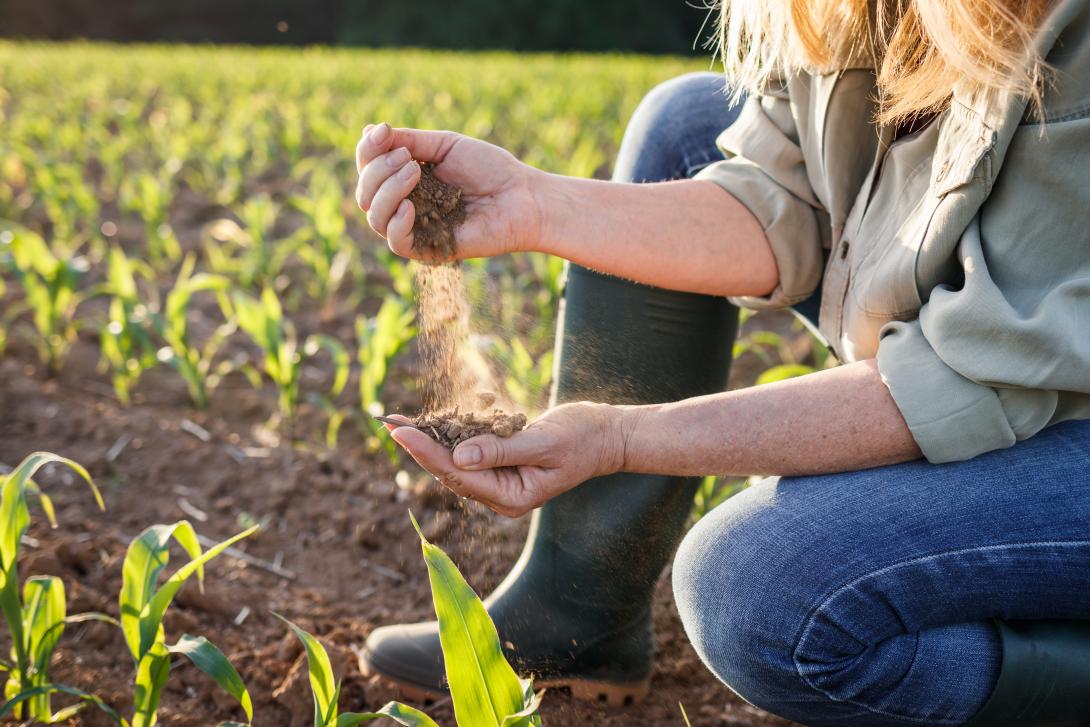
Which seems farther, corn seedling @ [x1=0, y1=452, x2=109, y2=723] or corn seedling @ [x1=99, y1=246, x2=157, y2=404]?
corn seedling @ [x1=99, y1=246, x2=157, y2=404]

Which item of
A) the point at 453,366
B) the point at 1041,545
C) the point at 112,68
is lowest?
the point at 112,68

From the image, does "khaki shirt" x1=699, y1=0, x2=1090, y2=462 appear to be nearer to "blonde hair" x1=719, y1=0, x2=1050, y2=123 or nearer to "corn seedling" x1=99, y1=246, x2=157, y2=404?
"blonde hair" x1=719, y1=0, x2=1050, y2=123

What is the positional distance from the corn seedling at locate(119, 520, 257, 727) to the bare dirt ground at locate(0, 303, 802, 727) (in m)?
0.25

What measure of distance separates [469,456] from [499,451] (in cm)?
4

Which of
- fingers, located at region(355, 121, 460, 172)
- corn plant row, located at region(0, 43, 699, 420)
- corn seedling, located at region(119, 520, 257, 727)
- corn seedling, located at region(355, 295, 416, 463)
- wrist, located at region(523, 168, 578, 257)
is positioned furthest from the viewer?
corn plant row, located at region(0, 43, 699, 420)

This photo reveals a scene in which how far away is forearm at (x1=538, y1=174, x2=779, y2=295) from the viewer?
63.7 inches

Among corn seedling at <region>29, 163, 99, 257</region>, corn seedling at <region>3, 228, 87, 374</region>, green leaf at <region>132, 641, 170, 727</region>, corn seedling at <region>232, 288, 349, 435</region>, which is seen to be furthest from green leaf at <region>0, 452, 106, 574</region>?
corn seedling at <region>29, 163, 99, 257</region>

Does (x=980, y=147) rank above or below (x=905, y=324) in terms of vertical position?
above

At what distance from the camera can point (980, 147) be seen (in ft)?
4.07

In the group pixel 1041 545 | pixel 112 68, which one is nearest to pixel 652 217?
pixel 1041 545

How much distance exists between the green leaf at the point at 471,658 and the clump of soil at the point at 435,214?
0.54 meters

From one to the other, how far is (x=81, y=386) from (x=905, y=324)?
253 centimetres

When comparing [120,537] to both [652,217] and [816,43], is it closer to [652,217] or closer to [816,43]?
[652,217]

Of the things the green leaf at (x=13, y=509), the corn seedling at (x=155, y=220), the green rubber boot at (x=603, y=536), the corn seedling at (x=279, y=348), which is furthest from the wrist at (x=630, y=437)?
the corn seedling at (x=155, y=220)
